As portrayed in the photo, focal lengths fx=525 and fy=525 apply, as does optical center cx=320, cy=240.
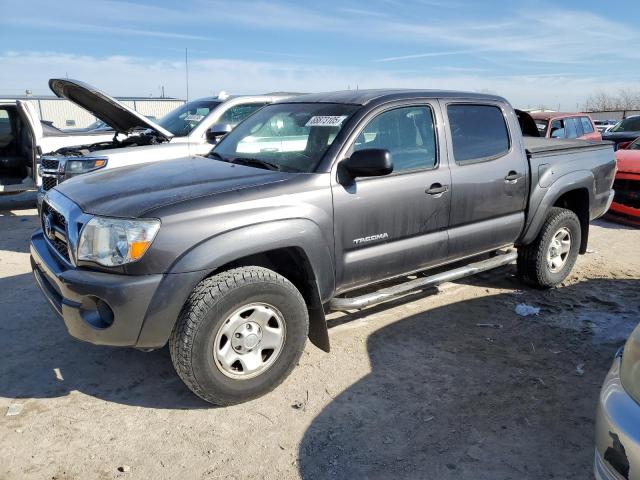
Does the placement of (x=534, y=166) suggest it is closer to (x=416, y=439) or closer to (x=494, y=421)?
(x=494, y=421)

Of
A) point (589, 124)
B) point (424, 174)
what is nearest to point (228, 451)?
point (424, 174)

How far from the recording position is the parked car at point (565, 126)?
11008 millimetres

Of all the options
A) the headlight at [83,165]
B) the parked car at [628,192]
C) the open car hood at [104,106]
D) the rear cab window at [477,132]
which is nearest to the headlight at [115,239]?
the rear cab window at [477,132]

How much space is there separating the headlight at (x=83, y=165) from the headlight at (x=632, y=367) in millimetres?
5681

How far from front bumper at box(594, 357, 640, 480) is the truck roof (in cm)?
238

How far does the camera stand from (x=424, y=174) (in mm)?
3814

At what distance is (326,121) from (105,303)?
192 cm

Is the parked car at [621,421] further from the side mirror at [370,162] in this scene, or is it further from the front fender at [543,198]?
the front fender at [543,198]

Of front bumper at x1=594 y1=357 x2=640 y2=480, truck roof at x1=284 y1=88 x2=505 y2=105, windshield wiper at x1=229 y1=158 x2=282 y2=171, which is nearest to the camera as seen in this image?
front bumper at x1=594 y1=357 x2=640 y2=480

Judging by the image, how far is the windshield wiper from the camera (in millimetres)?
3541

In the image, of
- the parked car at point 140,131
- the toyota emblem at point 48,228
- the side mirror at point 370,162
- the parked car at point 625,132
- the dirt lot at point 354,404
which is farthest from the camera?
the parked car at point 625,132

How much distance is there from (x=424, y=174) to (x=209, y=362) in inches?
78.9

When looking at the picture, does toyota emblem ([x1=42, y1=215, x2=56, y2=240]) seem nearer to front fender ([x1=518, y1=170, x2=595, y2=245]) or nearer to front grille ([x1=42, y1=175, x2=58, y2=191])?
front grille ([x1=42, y1=175, x2=58, y2=191])

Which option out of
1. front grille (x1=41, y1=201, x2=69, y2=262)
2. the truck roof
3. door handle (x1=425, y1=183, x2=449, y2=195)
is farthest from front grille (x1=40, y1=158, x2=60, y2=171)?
door handle (x1=425, y1=183, x2=449, y2=195)
